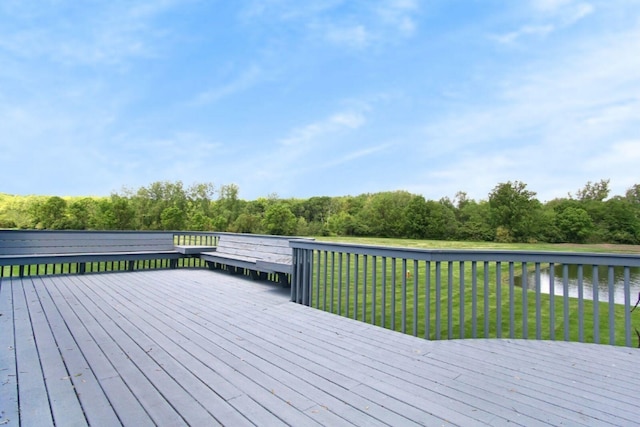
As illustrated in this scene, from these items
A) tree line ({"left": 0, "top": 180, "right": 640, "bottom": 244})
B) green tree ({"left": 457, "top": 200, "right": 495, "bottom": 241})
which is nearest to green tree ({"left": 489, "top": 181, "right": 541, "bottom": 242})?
tree line ({"left": 0, "top": 180, "right": 640, "bottom": 244})

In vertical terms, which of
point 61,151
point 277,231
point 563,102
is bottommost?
point 277,231

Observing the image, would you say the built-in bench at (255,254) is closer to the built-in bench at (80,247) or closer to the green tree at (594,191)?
the built-in bench at (80,247)

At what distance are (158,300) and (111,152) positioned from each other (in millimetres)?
16328

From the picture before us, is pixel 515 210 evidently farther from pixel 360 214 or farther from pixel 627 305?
pixel 627 305

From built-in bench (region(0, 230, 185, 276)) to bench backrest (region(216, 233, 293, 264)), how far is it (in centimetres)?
102

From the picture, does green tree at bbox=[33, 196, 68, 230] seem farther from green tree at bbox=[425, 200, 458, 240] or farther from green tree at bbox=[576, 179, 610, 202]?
green tree at bbox=[576, 179, 610, 202]

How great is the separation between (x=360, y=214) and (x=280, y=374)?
3501cm

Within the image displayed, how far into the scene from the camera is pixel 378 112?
14.9 m

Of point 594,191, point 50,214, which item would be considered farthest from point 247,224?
point 594,191

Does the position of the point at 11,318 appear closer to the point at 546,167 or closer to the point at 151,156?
the point at 151,156

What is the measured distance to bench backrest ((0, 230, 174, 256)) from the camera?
5618 mm

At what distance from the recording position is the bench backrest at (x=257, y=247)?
5021 millimetres

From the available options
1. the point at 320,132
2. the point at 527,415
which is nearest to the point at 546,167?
the point at 320,132

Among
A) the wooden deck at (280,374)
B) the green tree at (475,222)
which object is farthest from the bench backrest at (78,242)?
the green tree at (475,222)
